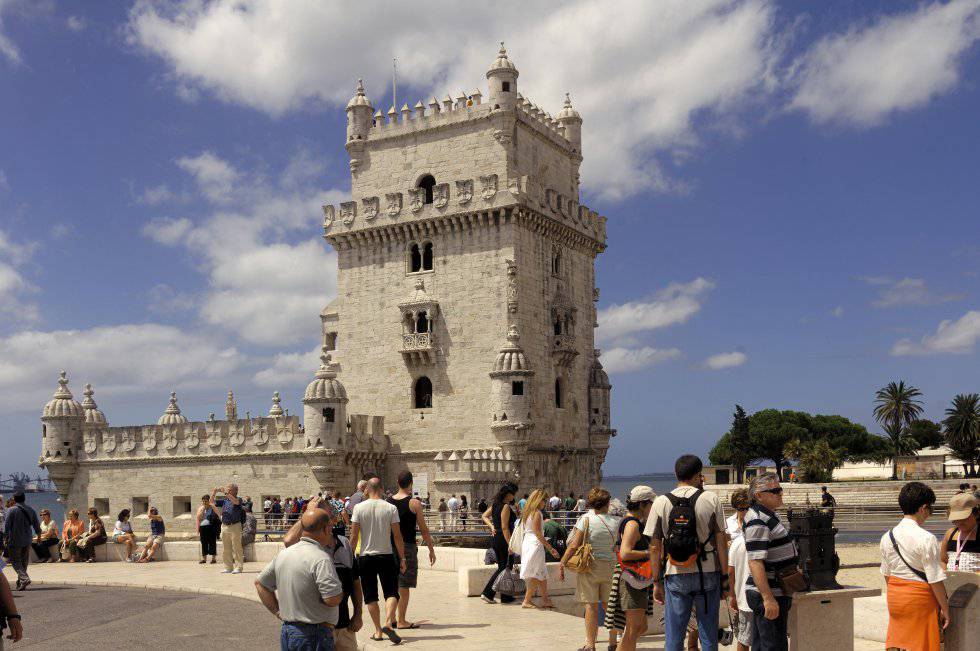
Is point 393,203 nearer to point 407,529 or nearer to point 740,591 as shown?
point 407,529

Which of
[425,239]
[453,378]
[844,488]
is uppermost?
[425,239]

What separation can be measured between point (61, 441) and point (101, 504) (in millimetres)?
3182

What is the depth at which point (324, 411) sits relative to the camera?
3531cm

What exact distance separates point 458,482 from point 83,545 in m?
12.9

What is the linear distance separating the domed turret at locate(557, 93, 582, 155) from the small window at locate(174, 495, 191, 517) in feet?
71.1

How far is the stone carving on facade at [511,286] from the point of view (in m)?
35.4

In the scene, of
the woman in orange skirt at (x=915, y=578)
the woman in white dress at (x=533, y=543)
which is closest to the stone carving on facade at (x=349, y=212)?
the woman in white dress at (x=533, y=543)

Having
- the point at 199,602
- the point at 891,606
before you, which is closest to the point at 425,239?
the point at 199,602

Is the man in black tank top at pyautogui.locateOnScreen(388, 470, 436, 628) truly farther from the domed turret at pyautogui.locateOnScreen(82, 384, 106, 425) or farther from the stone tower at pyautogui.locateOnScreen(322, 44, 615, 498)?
the domed turret at pyautogui.locateOnScreen(82, 384, 106, 425)

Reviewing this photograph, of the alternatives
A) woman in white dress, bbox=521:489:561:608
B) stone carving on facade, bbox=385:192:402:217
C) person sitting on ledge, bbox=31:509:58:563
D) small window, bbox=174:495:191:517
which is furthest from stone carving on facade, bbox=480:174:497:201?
woman in white dress, bbox=521:489:561:608

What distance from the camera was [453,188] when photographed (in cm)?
3700

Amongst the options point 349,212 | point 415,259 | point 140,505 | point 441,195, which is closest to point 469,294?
point 415,259

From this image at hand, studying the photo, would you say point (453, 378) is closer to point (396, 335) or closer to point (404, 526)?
point (396, 335)

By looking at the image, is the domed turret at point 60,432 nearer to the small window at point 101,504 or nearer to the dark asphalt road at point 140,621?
the small window at point 101,504
